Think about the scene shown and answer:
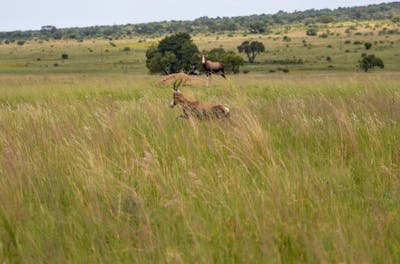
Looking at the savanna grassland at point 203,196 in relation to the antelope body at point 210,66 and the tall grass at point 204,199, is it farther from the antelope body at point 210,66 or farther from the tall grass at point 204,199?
the antelope body at point 210,66

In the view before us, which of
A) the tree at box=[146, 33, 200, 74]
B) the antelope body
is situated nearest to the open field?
the tree at box=[146, 33, 200, 74]

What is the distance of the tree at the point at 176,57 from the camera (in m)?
37.9

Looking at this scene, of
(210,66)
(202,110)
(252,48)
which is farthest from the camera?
(252,48)

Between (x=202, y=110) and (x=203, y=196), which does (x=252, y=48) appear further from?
(x=203, y=196)

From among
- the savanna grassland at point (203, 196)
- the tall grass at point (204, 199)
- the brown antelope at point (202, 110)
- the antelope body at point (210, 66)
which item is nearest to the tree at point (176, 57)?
the antelope body at point (210, 66)

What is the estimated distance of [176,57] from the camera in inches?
1515

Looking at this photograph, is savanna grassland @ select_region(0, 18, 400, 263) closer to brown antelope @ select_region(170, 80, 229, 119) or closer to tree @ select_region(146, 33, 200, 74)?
brown antelope @ select_region(170, 80, 229, 119)

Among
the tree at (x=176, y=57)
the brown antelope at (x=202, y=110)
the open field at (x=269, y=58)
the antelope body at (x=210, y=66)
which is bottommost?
the open field at (x=269, y=58)

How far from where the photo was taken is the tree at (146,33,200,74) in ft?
124

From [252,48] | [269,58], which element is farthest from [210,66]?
Answer: [269,58]

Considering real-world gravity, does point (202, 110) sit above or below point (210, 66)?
above

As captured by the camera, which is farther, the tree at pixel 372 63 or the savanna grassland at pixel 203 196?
the tree at pixel 372 63

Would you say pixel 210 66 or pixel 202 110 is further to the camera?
pixel 210 66

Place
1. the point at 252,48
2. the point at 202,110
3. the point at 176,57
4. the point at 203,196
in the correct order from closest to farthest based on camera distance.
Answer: the point at 203,196, the point at 202,110, the point at 176,57, the point at 252,48
